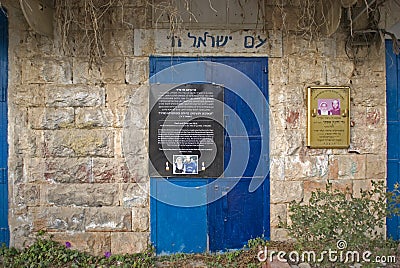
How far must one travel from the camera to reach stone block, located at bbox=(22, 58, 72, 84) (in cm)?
427

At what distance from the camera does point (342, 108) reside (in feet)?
14.2

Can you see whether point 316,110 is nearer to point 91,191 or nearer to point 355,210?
point 355,210

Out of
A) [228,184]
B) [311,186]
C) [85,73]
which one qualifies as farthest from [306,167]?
[85,73]

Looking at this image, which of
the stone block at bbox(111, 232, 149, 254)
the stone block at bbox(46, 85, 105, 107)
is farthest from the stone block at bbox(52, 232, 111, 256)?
the stone block at bbox(46, 85, 105, 107)

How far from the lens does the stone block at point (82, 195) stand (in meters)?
4.28

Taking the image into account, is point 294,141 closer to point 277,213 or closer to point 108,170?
point 277,213

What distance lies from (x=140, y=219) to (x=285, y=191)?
1608 mm

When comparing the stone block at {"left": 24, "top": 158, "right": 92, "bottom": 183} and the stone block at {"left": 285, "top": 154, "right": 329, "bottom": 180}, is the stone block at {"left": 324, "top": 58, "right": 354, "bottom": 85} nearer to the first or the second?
the stone block at {"left": 285, "top": 154, "right": 329, "bottom": 180}

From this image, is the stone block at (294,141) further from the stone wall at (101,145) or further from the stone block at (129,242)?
the stone block at (129,242)

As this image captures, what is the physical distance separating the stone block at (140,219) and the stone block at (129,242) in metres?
0.05

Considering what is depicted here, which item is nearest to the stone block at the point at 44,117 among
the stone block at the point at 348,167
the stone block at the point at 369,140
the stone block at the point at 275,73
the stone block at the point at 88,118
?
the stone block at the point at 88,118

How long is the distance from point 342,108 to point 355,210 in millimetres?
1537

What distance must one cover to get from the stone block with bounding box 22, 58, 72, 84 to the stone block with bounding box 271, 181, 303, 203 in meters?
2.51

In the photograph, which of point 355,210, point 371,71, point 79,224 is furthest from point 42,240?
point 371,71
